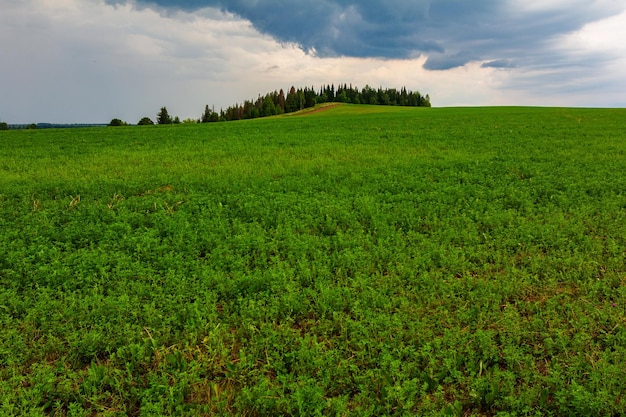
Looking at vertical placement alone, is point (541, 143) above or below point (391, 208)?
above

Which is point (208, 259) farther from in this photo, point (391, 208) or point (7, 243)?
point (391, 208)

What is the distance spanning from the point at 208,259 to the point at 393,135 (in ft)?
63.9

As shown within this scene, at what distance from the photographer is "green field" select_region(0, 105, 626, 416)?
166 inches

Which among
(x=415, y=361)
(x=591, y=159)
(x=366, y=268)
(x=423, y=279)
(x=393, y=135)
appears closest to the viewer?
(x=415, y=361)

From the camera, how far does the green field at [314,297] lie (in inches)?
166

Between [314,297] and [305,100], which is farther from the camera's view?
[305,100]

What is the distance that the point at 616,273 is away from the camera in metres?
6.35

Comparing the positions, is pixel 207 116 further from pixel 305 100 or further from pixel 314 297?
pixel 314 297

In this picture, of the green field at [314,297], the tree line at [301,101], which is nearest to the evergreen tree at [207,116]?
the tree line at [301,101]

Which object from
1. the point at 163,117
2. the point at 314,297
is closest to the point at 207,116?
the point at 163,117

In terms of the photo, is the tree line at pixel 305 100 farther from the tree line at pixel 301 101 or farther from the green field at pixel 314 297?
the green field at pixel 314 297

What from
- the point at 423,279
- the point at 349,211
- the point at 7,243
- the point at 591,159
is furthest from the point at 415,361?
the point at 591,159

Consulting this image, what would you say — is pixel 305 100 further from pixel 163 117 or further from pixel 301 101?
pixel 163 117

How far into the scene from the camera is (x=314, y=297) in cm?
591
